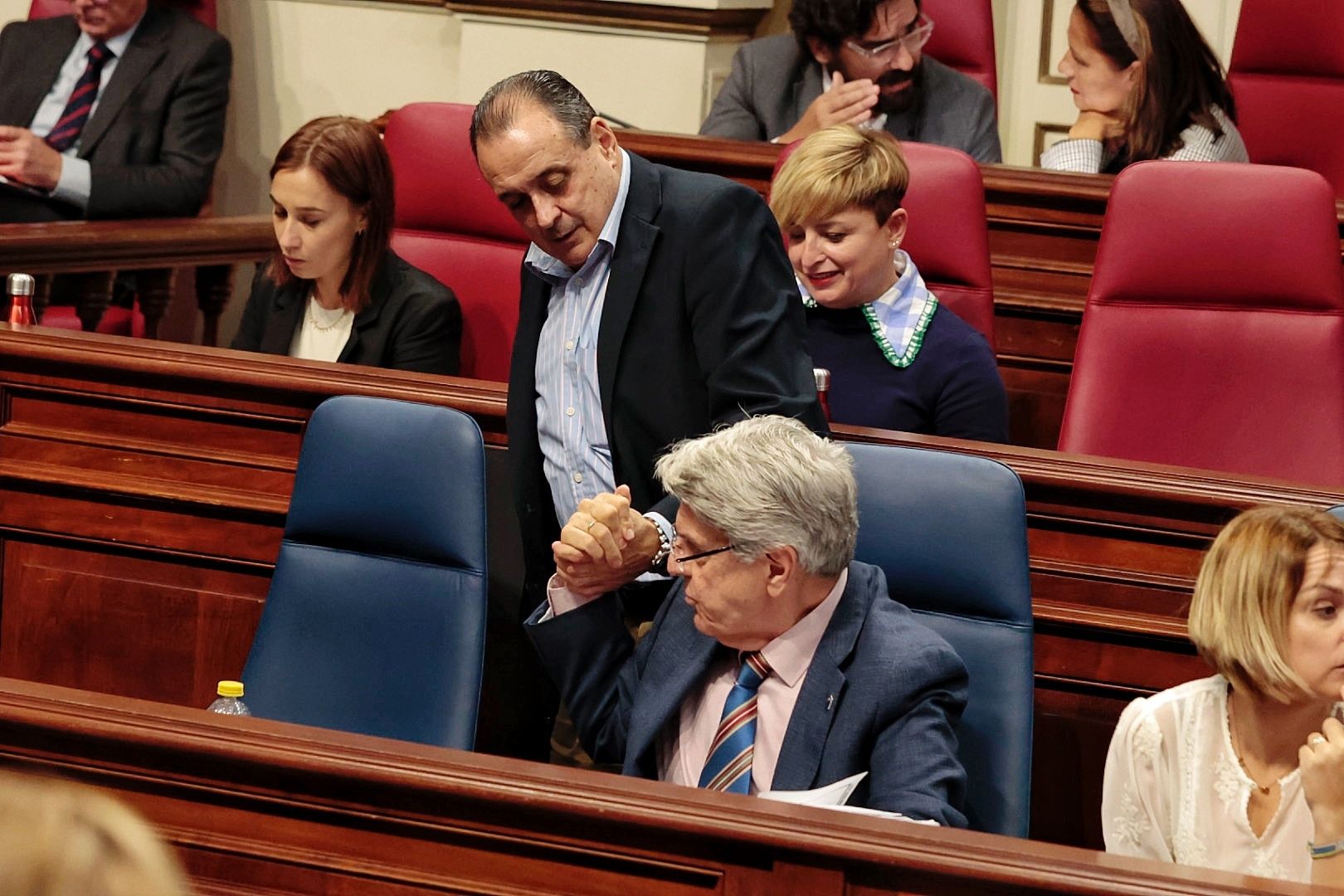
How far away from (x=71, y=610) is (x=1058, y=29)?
311 cm

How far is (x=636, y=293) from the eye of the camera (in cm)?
184

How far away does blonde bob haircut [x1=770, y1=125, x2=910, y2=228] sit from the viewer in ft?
7.76

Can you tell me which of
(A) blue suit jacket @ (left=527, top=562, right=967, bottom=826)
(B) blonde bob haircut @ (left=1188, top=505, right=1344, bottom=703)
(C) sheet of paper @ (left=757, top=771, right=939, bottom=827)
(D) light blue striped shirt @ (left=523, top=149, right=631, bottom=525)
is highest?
(D) light blue striped shirt @ (left=523, top=149, right=631, bottom=525)

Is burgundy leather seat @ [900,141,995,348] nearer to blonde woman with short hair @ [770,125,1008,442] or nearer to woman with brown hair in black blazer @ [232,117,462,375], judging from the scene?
blonde woman with short hair @ [770,125,1008,442]

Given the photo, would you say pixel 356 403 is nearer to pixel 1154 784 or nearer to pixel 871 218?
pixel 871 218

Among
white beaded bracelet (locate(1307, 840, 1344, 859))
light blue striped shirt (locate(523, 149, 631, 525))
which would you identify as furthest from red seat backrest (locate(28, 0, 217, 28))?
white beaded bracelet (locate(1307, 840, 1344, 859))

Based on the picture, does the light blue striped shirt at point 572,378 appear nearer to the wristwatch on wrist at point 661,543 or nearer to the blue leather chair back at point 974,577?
the wristwatch on wrist at point 661,543

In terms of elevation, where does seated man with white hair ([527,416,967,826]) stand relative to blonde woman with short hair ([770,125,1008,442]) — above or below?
below

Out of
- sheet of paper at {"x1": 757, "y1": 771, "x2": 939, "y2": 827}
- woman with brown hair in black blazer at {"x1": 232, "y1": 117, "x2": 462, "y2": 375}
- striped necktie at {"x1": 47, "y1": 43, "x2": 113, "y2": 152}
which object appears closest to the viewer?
sheet of paper at {"x1": 757, "y1": 771, "x2": 939, "y2": 827}

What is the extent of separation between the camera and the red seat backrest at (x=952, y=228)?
8.85ft

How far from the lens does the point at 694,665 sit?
5.66ft

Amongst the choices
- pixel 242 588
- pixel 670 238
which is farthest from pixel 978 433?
pixel 242 588

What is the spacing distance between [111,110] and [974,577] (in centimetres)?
259

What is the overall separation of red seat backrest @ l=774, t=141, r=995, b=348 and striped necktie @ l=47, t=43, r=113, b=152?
184 cm
